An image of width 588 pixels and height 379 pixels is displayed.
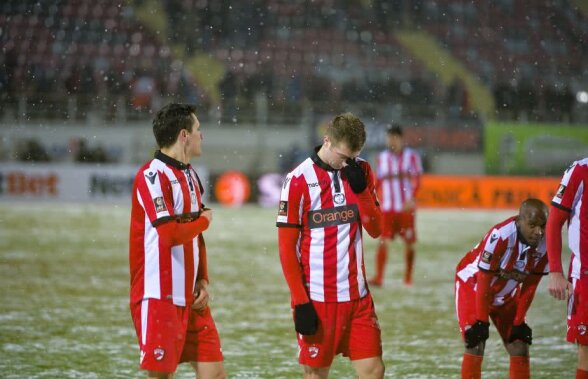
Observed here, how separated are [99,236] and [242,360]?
896 centimetres

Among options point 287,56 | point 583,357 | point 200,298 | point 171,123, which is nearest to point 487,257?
point 583,357

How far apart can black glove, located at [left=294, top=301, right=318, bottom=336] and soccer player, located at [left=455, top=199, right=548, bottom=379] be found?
1.14 meters

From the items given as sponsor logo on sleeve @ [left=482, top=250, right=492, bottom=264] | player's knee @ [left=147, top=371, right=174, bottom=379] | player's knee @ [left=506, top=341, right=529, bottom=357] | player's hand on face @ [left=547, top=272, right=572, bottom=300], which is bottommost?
player's knee @ [left=506, top=341, right=529, bottom=357]

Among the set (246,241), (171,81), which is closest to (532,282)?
(246,241)

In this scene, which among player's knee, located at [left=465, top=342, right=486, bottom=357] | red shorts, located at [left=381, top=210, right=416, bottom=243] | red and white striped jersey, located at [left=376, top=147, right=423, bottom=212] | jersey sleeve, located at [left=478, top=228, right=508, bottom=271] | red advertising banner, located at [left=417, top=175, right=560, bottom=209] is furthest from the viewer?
red advertising banner, located at [left=417, top=175, right=560, bottom=209]

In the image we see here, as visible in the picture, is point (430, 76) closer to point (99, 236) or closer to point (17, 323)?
point (99, 236)

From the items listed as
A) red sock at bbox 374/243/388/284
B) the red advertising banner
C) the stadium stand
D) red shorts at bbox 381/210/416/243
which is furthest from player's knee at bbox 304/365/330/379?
the stadium stand

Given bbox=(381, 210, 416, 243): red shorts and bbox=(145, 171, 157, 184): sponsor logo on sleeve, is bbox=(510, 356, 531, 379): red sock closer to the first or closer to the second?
bbox=(145, 171, 157, 184): sponsor logo on sleeve

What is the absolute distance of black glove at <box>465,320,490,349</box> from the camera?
4.72m

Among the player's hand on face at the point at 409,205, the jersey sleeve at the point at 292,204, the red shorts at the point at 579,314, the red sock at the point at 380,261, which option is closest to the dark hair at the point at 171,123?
the jersey sleeve at the point at 292,204

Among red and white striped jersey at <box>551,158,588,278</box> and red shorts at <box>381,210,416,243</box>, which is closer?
red and white striped jersey at <box>551,158,588,278</box>

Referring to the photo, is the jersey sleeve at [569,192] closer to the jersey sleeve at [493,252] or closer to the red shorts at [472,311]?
the jersey sleeve at [493,252]

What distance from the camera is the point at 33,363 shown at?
6.08 m

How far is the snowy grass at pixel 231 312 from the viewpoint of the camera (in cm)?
611
